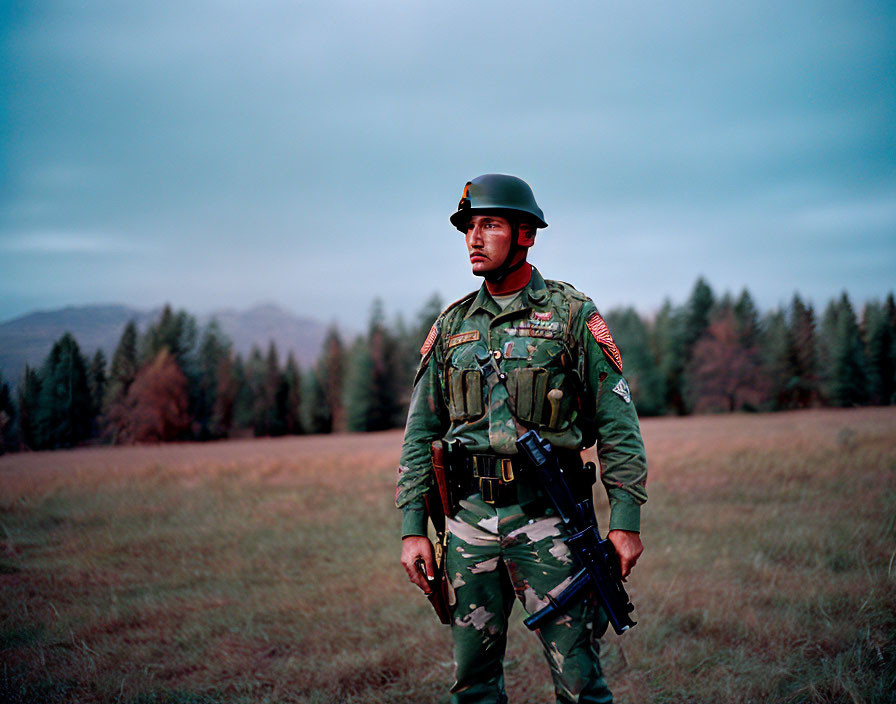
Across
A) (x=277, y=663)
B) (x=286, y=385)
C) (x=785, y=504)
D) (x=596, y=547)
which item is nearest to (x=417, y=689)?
(x=277, y=663)

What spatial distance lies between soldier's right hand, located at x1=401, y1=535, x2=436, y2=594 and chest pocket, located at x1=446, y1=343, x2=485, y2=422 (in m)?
0.65

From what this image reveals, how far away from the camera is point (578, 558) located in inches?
107

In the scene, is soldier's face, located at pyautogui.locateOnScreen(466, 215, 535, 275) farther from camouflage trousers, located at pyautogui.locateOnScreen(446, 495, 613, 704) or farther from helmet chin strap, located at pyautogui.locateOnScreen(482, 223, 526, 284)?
camouflage trousers, located at pyautogui.locateOnScreen(446, 495, 613, 704)

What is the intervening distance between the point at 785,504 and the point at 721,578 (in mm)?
3852

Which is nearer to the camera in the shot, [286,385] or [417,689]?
[417,689]

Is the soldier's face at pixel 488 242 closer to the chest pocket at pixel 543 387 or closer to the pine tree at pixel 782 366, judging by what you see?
the chest pocket at pixel 543 387

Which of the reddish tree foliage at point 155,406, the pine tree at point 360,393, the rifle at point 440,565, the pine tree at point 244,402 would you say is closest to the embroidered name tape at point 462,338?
the rifle at point 440,565

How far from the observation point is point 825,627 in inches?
182

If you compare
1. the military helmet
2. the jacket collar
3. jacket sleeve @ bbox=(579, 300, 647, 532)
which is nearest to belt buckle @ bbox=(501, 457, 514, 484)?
jacket sleeve @ bbox=(579, 300, 647, 532)

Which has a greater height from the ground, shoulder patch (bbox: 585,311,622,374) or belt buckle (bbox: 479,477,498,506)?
shoulder patch (bbox: 585,311,622,374)

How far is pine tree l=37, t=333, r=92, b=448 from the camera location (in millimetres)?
6105

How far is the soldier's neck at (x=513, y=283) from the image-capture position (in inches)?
120

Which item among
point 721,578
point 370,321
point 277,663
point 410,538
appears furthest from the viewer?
point 370,321

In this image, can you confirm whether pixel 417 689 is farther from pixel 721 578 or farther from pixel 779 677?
pixel 721 578
